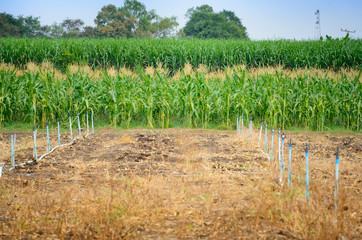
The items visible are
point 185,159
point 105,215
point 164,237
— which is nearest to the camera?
point 164,237

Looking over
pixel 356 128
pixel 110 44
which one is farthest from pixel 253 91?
pixel 110 44

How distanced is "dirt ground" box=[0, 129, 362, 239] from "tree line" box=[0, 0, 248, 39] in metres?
26.9

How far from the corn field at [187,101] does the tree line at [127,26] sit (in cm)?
2166

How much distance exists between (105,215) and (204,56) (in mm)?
14214

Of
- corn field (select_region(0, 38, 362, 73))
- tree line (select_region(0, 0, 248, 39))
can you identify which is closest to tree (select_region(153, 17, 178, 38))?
tree line (select_region(0, 0, 248, 39))

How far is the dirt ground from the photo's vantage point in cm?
343

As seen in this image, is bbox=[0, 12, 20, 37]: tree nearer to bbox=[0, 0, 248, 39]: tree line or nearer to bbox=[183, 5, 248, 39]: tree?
bbox=[0, 0, 248, 39]: tree line

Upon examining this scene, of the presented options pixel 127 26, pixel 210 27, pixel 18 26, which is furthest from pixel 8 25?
pixel 210 27

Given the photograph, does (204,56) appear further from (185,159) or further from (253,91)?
(185,159)

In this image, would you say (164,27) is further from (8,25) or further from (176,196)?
(176,196)

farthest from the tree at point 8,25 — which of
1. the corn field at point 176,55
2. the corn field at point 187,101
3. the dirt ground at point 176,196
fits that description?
the dirt ground at point 176,196

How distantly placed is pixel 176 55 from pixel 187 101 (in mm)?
6922

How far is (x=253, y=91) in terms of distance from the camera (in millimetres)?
10641

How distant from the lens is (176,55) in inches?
673
